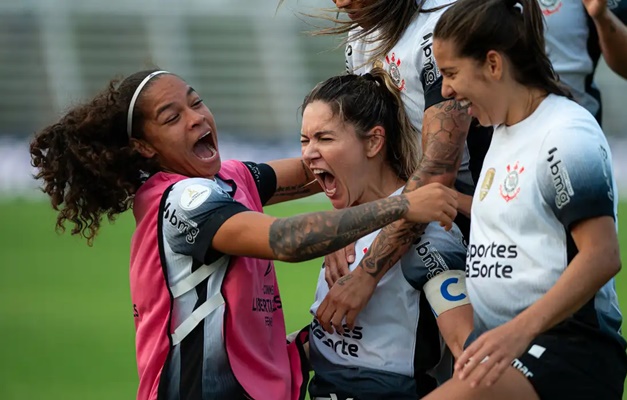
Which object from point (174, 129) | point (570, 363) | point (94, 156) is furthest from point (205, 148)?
point (570, 363)

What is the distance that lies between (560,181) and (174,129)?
1.75 meters

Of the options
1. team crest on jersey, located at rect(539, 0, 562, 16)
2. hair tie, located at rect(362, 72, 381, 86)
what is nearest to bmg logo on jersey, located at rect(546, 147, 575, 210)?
hair tie, located at rect(362, 72, 381, 86)

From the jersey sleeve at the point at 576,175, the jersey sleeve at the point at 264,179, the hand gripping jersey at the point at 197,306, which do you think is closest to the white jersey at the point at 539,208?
the jersey sleeve at the point at 576,175

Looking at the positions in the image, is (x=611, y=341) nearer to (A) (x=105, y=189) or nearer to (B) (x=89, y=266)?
(A) (x=105, y=189)

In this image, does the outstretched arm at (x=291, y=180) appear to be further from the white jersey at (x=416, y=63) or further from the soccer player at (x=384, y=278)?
the white jersey at (x=416, y=63)

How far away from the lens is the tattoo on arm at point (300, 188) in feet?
17.6

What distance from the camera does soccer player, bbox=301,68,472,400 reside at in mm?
4512

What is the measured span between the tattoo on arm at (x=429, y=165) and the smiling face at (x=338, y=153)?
0.27 m

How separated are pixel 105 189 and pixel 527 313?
2005 mm

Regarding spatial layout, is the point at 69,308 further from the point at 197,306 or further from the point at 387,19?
the point at 387,19

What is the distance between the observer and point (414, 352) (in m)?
4.57

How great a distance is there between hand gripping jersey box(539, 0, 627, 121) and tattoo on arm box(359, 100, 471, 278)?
150 centimetres

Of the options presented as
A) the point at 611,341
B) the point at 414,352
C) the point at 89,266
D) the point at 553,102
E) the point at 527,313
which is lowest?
the point at 89,266

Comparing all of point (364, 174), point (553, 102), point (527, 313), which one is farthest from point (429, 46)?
point (527, 313)
